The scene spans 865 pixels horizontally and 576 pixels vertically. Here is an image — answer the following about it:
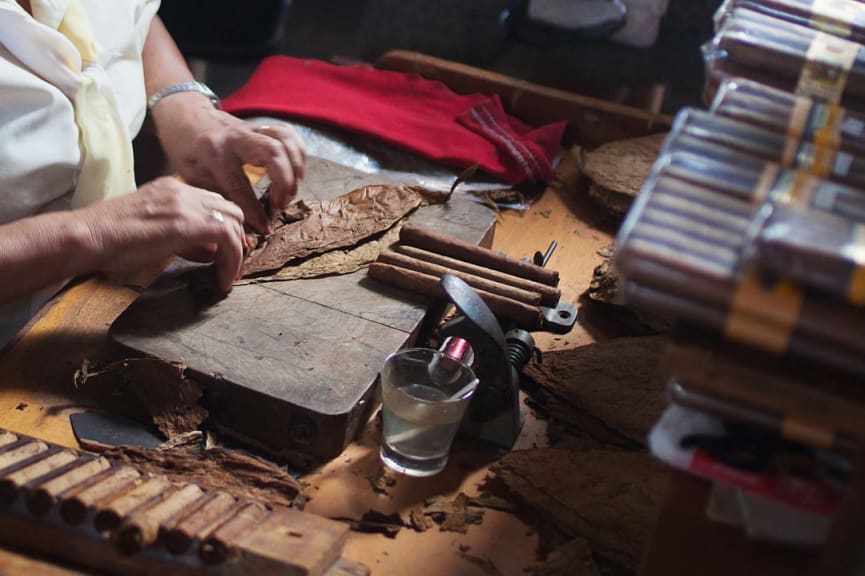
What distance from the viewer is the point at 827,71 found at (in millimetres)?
911

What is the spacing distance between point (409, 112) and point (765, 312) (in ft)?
3.88

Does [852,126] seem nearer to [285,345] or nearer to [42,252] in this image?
[285,345]

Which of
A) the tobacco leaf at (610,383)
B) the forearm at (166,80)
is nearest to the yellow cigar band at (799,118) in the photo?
the tobacco leaf at (610,383)

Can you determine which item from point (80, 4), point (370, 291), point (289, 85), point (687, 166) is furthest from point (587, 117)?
point (687, 166)

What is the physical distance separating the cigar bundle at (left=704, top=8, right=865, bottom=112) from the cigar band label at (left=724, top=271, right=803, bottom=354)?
0.37 metres

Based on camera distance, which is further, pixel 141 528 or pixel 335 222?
pixel 335 222

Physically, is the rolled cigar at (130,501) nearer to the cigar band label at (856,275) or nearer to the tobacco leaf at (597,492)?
the tobacco leaf at (597,492)

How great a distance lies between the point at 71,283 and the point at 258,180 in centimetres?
36

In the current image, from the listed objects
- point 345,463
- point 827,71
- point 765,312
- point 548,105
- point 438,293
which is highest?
point 827,71

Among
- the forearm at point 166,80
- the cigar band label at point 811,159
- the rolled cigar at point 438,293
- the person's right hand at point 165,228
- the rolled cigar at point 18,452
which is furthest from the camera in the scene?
the forearm at point 166,80

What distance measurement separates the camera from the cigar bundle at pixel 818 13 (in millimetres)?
1005

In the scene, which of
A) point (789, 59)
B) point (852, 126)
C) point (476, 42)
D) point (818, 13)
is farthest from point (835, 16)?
point (476, 42)

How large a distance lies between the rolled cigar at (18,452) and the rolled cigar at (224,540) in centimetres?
20

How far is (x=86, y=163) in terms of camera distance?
1.24 metres
